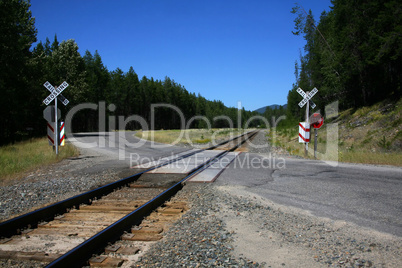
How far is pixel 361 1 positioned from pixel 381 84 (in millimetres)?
7801

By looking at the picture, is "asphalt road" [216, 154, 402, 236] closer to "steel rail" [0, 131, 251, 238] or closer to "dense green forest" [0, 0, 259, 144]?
"steel rail" [0, 131, 251, 238]

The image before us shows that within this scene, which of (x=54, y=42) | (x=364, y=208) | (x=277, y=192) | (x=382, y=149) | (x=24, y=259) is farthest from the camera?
(x=54, y=42)

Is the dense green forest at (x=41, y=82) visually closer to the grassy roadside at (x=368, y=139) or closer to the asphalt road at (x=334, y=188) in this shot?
the asphalt road at (x=334, y=188)

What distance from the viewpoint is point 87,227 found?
4660mm

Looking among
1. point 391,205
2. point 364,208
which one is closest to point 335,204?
point 364,208

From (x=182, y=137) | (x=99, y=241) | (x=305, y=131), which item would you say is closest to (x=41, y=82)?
(x=182, y=137)

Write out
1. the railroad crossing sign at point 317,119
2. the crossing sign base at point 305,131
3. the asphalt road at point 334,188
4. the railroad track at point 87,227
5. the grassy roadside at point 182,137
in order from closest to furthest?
the railroad track at point 87,227 < the asphalt road at point 334,188 < the railroad crossing sign at point 317,119 < the crossing sign base at point 305,131 < the grassy roadside at point 182,137

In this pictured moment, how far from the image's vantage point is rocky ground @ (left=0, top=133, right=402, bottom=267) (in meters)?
3.66

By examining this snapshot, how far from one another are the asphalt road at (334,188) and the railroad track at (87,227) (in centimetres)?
258

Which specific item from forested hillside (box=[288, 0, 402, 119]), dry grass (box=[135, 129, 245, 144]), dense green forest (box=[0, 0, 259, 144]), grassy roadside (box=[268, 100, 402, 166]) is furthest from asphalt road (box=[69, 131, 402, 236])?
dry grass (box=[135, 129, 245, 144])

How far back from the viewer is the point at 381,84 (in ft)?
90.7

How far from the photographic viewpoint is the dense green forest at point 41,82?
25.3m

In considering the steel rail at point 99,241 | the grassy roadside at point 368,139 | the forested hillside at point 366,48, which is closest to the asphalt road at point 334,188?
the grassy roadside at point 368,139

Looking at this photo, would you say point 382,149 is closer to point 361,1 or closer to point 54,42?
point 361,1
